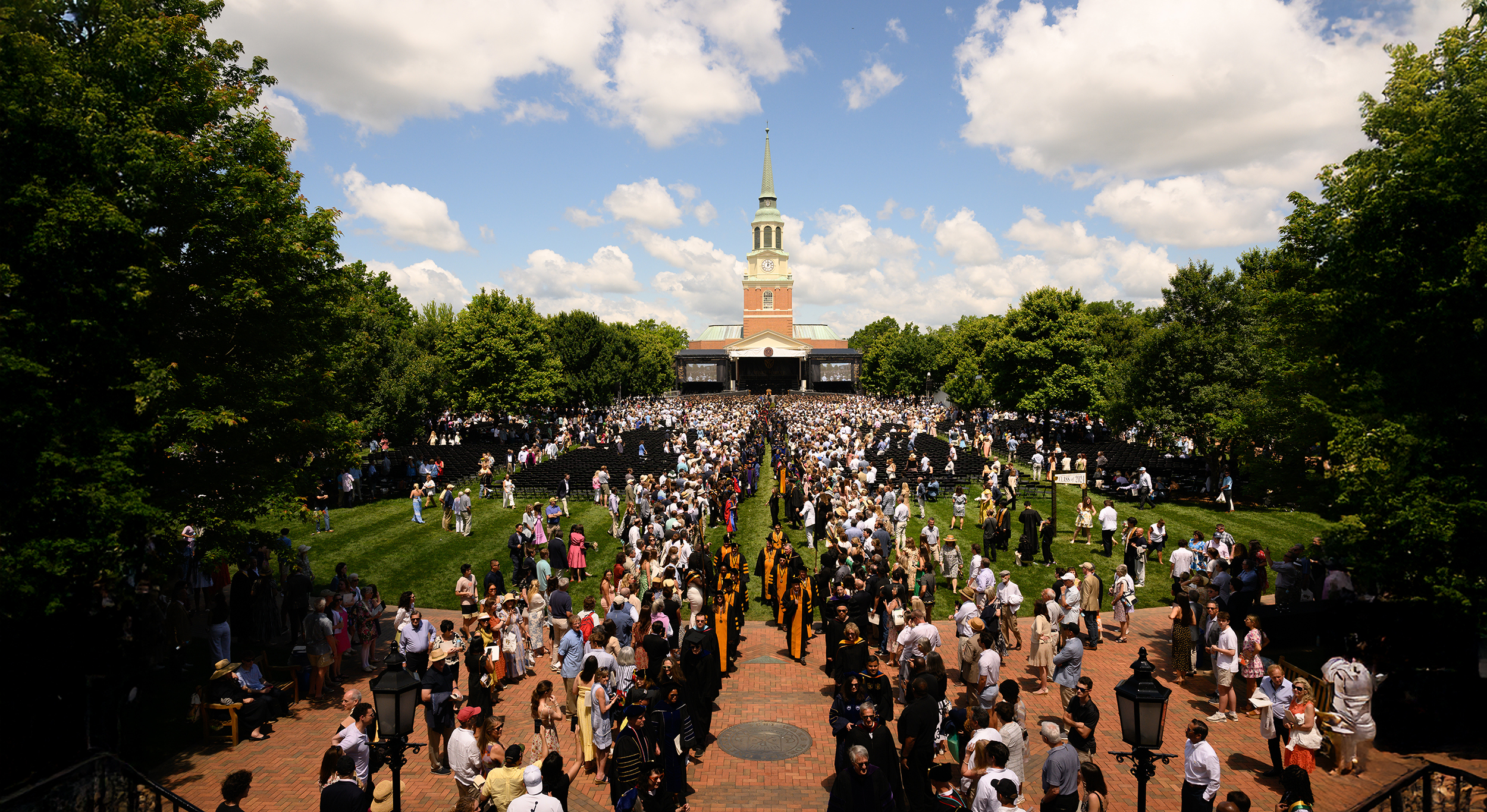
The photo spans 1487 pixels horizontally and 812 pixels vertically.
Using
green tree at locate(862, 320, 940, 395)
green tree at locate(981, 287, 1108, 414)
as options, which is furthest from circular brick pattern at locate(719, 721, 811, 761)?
green tree at locate(862, 320, 940, 395)

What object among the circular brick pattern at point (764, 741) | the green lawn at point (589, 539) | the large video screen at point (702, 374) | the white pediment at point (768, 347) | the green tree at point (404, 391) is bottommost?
the circular brick pattern at point (764, 741)

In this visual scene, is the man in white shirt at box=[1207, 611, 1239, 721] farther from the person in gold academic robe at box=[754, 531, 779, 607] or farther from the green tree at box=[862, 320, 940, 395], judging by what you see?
the green tree at box=[862, 320, 940, 395]

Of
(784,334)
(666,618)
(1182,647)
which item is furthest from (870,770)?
(784,334)

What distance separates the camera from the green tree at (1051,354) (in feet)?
130

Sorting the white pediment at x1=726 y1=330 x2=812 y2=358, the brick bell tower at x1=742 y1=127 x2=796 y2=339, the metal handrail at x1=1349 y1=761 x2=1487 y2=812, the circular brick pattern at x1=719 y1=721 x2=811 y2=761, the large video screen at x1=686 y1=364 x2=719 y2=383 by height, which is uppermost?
the brick bell tower at x1=742 y1=127 x2=796 y2=339

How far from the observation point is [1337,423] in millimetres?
11180

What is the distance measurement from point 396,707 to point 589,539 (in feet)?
48.4

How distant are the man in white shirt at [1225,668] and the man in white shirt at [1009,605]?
2.70 m

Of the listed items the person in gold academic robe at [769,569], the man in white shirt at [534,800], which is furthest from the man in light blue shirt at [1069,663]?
the man in white shirt at [534,800]

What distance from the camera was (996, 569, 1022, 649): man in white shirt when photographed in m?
11.6

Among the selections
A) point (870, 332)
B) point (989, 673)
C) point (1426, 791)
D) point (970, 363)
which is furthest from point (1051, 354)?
point (870, 332)

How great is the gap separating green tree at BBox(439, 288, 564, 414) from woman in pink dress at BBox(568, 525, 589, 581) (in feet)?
91.2

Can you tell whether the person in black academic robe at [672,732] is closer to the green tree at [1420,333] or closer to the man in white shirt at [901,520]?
the green tree at [1420,333]

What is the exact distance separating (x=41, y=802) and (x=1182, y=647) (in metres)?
→ 13.5
